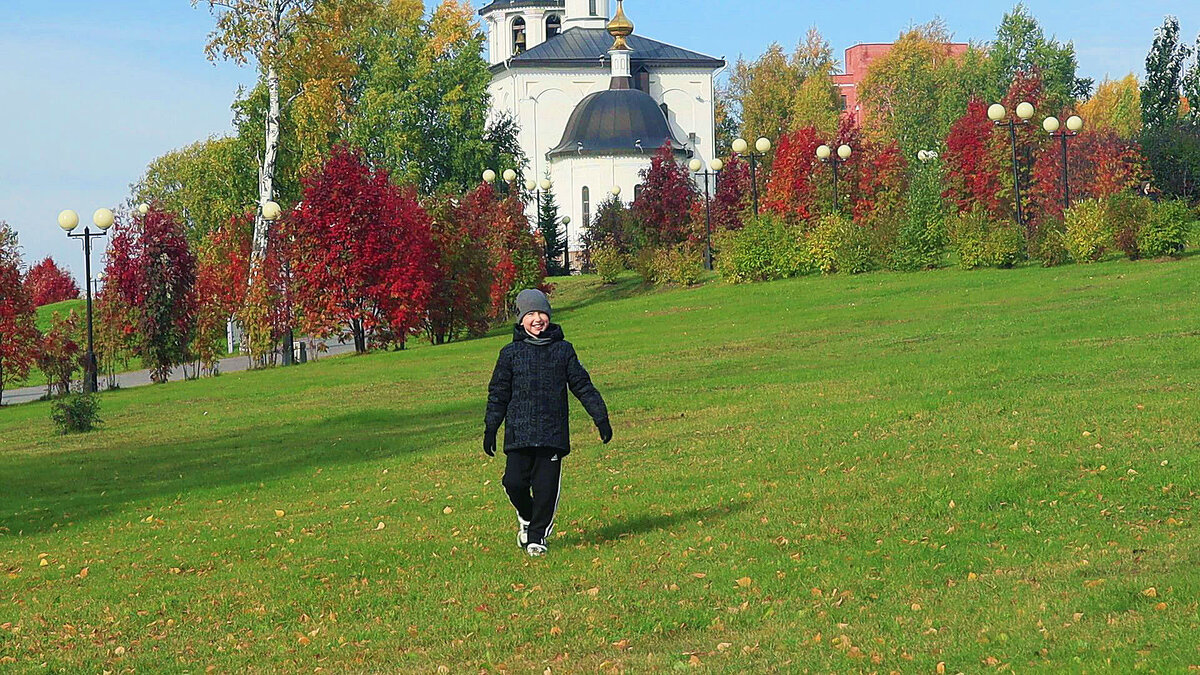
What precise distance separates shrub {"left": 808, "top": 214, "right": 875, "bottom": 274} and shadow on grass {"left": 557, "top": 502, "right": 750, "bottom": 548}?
2800 cm

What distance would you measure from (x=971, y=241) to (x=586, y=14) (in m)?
55.9

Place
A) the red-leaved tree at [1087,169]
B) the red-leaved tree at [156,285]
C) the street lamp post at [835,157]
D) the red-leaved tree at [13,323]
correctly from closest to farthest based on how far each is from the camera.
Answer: the red-leaved tree at [13,323] → the red-leaved tree at [156,285] → the street lamp post at [835,157] → the red-leaved tree at [1087,169]

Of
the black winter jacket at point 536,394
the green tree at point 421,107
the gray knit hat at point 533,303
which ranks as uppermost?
the green tree at point 421,107

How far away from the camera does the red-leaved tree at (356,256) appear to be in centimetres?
3462

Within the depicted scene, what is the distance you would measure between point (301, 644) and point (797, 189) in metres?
42.9

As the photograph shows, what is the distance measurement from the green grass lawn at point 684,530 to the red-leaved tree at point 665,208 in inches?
1155

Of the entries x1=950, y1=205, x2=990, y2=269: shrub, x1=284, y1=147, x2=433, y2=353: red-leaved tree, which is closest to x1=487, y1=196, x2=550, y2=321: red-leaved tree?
x1=284, y1=147, x2=433, y2=353: red-leaved tree

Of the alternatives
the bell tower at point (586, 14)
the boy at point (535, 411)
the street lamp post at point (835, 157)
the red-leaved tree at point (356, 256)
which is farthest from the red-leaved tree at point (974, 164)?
the bell tower at point (586, 14)

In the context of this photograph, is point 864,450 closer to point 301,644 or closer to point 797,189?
point 301,644

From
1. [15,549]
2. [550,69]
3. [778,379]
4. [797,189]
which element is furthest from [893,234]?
[550,69]

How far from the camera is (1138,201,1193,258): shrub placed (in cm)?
3234

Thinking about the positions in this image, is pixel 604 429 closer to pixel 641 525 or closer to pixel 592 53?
pixel 641 525

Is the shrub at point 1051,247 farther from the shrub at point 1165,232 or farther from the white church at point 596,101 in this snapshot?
the white church at point 596,101

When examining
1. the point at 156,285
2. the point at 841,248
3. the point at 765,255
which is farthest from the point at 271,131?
the point at 841,248
